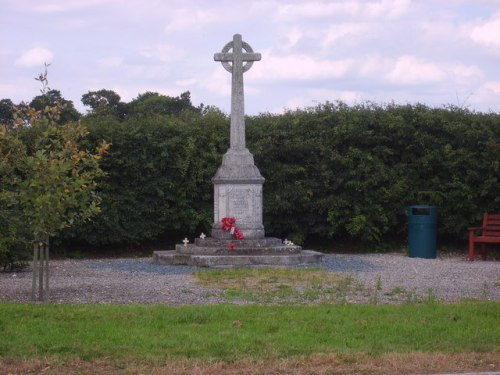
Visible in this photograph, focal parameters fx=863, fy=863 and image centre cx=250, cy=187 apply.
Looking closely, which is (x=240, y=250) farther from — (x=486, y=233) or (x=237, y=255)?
(x=486, y=233)

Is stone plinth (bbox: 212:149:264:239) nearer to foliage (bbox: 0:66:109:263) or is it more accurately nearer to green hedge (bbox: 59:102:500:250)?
green hedge (bbox: 59:102:500:250)

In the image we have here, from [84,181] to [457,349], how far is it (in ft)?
17.9

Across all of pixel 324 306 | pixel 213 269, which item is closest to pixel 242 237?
pixel 213 269

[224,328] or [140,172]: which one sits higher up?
[140,172]

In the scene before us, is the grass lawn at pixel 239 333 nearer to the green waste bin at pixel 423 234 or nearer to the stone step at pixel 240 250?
the stone step at pixel 240 250

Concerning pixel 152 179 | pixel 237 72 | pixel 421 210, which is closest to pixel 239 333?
pixel 237 72

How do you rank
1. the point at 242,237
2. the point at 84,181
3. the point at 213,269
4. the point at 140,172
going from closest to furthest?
the point at 84,181, the point at 213,269, the point at 242,237, the point at 140,172

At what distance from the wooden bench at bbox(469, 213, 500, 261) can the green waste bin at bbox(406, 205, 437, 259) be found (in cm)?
93

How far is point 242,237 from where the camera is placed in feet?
58.2

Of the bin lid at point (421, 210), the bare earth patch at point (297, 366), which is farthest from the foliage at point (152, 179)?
the bare earth patch at point (297, 366)

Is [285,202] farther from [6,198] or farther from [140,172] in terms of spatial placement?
[6,198]

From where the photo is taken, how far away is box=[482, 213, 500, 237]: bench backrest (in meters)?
19.0

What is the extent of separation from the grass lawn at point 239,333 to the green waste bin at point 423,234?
8.70 m

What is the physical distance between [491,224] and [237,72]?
6.59 metres
